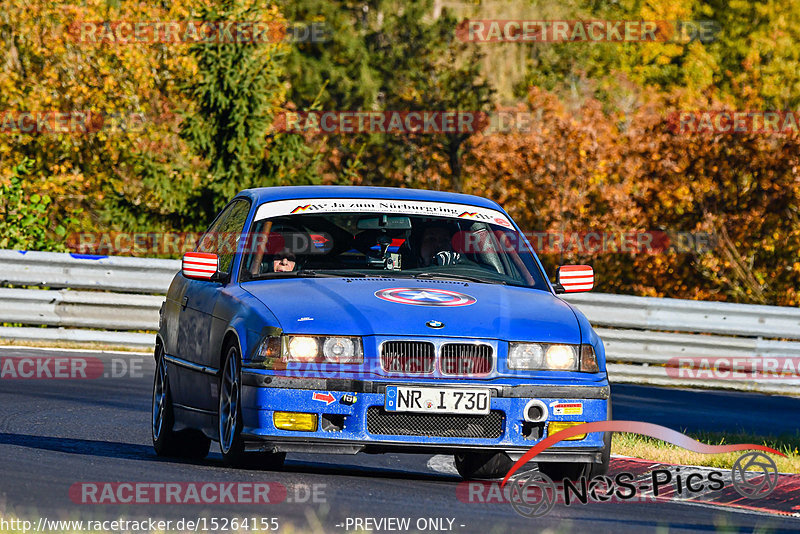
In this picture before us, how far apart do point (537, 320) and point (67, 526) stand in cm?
285

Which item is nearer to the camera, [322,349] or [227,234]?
[322,349]

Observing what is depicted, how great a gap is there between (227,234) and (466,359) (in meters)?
2.58

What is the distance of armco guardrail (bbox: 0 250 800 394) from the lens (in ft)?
58.3

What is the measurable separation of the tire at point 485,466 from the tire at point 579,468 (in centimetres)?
45

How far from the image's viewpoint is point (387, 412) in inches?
287

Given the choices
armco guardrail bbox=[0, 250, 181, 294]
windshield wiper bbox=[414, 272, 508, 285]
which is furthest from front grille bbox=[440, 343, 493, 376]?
armco guardrail bbox=[0, 250, 181, 294]

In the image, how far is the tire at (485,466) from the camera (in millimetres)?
8586

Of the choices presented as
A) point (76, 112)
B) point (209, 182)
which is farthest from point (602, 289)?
point (76, 112)

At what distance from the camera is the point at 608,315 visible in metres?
18.0

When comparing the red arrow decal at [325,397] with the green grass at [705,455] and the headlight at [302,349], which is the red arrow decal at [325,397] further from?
the green grass at [705,455]
